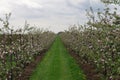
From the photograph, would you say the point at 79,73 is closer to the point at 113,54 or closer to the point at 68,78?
the point at 68,78

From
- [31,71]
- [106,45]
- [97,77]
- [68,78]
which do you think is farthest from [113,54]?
[31,71]

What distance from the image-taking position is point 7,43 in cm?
2080

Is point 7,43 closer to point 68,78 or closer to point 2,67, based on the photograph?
point 2,67

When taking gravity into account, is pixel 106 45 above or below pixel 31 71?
above

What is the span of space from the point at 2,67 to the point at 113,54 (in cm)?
596

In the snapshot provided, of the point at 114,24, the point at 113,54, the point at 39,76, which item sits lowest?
the point at 39,76

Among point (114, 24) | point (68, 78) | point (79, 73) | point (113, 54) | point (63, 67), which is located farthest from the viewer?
point (63, 67)

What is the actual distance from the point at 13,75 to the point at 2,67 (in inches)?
135

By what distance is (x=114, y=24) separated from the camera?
13828 millimetres

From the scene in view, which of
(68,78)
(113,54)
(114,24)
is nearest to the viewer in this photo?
(114,24)

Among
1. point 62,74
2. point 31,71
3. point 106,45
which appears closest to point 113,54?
point 106,45

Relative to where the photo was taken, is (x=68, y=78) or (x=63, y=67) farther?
(x=63, y=67)

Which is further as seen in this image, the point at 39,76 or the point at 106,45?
the point at 39,76

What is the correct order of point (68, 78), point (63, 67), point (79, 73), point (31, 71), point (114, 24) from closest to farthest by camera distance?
1. point (114, 24)
2. point (68, 78)
3. point (79, 73)
4. point (31, 71)
5. point (63, 67)
